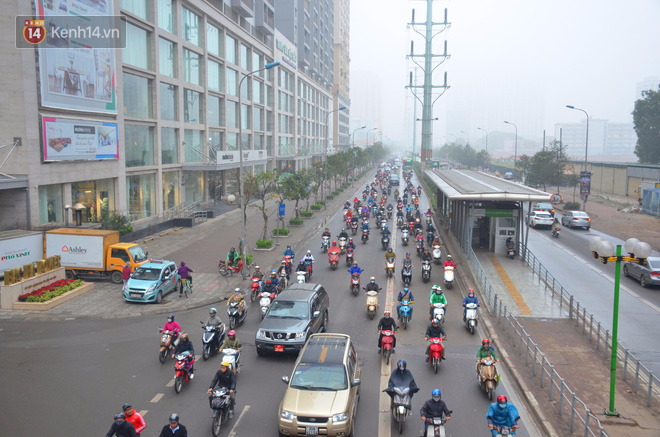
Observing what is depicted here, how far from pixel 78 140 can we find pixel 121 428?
23.6 metres

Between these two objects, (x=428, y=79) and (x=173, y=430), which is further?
(x=428, y=79)

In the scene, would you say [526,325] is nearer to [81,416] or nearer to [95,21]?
[81,416]

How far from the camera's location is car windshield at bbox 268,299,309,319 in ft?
48.5

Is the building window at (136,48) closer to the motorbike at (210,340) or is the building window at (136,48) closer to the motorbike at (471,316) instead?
the motorbike at (210,340)

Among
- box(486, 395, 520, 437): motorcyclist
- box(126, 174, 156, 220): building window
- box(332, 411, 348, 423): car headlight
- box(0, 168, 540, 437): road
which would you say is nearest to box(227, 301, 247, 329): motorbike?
box(0, 168, 540, 437): road

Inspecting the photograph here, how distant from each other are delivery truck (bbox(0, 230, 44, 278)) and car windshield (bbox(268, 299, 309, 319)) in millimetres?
12187

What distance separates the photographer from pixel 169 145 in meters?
41.6

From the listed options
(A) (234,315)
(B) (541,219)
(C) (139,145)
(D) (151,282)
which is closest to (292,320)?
(A) (234,315)

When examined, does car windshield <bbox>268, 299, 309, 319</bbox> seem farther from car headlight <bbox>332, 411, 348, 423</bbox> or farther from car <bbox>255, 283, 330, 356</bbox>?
car headlight <bbox>332, 411, 348, 423</bbox>

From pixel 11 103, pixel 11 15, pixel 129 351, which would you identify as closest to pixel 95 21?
pixel 11 15

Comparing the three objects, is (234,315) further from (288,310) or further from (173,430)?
(173,430)

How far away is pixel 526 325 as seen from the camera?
16.9 meters

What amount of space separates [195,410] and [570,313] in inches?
490

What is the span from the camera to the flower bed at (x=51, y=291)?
743 inches
